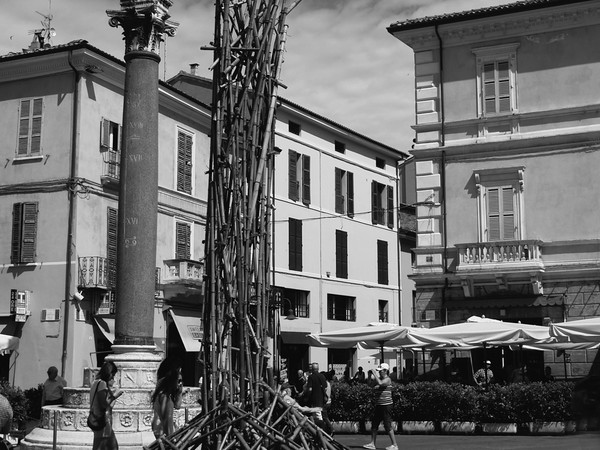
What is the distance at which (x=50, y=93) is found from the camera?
30.5 m

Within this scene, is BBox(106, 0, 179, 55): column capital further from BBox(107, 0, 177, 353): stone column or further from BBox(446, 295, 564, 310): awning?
BBox(446, 295, 564, 310): awning

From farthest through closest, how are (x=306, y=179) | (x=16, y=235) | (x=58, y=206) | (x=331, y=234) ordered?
(x=331, y=234), (x=306, y=179), (x=16, y=235), (x=58, y=206)

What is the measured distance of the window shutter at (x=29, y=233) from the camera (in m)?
30.0

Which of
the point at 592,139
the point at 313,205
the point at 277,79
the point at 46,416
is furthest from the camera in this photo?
the point at 313,205

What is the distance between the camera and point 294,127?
42.5 m

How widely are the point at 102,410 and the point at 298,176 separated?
3267cm

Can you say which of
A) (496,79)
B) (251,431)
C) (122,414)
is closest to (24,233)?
(496,79)

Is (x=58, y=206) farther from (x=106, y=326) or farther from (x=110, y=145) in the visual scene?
(x=106, y=326)

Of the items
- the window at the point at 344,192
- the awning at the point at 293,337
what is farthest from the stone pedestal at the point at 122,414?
the window at the point at 344,192

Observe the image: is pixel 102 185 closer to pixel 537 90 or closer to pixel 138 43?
pixel 537 90

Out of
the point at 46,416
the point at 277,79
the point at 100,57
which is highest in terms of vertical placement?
the point at 100,57

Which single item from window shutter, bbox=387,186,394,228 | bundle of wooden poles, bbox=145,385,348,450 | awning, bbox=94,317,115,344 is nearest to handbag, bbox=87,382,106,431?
bundle of wooden poles, bbox=145,385,348,450

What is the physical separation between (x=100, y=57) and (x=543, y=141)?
14275 mm

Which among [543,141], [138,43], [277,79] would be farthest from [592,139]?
[277,79]
